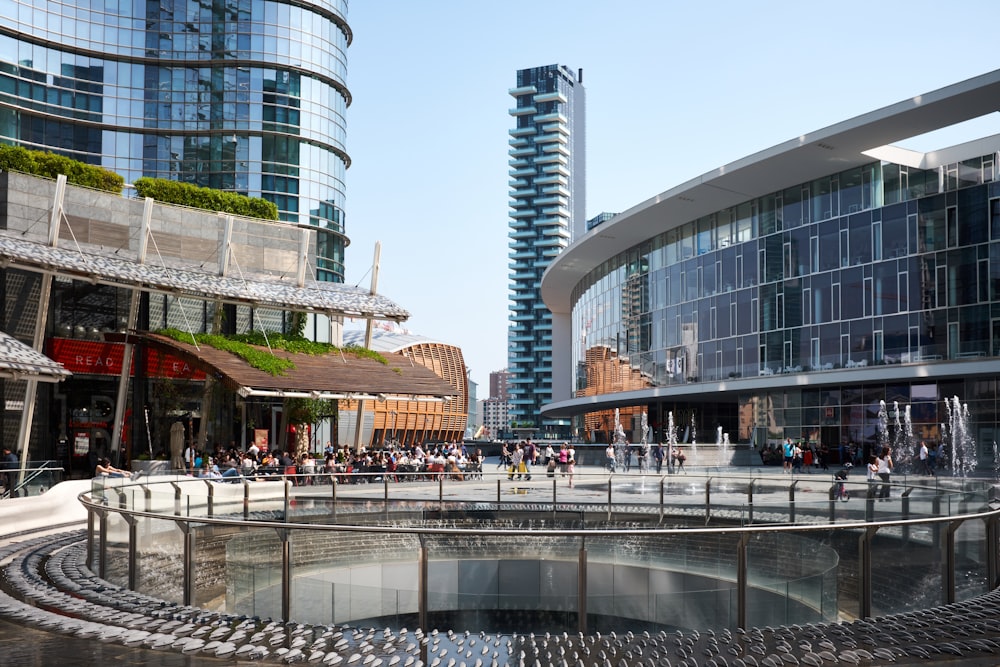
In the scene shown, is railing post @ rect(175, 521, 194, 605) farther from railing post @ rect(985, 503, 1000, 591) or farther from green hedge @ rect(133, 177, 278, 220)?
green hedge @ rect(133, 177, 278, 220)

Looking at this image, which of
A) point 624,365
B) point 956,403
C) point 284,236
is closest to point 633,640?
point 284,236

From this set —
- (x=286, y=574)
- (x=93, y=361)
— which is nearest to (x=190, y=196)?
(x=93, y=361)

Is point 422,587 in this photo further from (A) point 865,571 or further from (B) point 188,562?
(A) point 865,571

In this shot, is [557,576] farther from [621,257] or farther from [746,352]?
[621,257]

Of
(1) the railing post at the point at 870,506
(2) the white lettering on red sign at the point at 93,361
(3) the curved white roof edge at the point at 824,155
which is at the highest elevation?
(3) the curved white roof edge at the point at 824,155

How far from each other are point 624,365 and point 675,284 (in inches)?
321

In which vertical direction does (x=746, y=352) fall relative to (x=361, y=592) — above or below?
above

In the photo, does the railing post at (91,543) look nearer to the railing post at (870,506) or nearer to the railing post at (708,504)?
the railing post at (870,506)

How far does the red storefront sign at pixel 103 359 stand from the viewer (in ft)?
100

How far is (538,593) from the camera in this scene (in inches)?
301

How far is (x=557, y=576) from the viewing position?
7555 mm

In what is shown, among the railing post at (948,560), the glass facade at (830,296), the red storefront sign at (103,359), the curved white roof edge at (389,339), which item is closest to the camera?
the railing post at (948,560)

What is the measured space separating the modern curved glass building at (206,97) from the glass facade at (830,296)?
3465 centimetres

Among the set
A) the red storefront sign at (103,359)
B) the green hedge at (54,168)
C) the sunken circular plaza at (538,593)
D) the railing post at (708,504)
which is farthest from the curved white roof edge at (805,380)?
the sunken circular plaza at (538,593)
